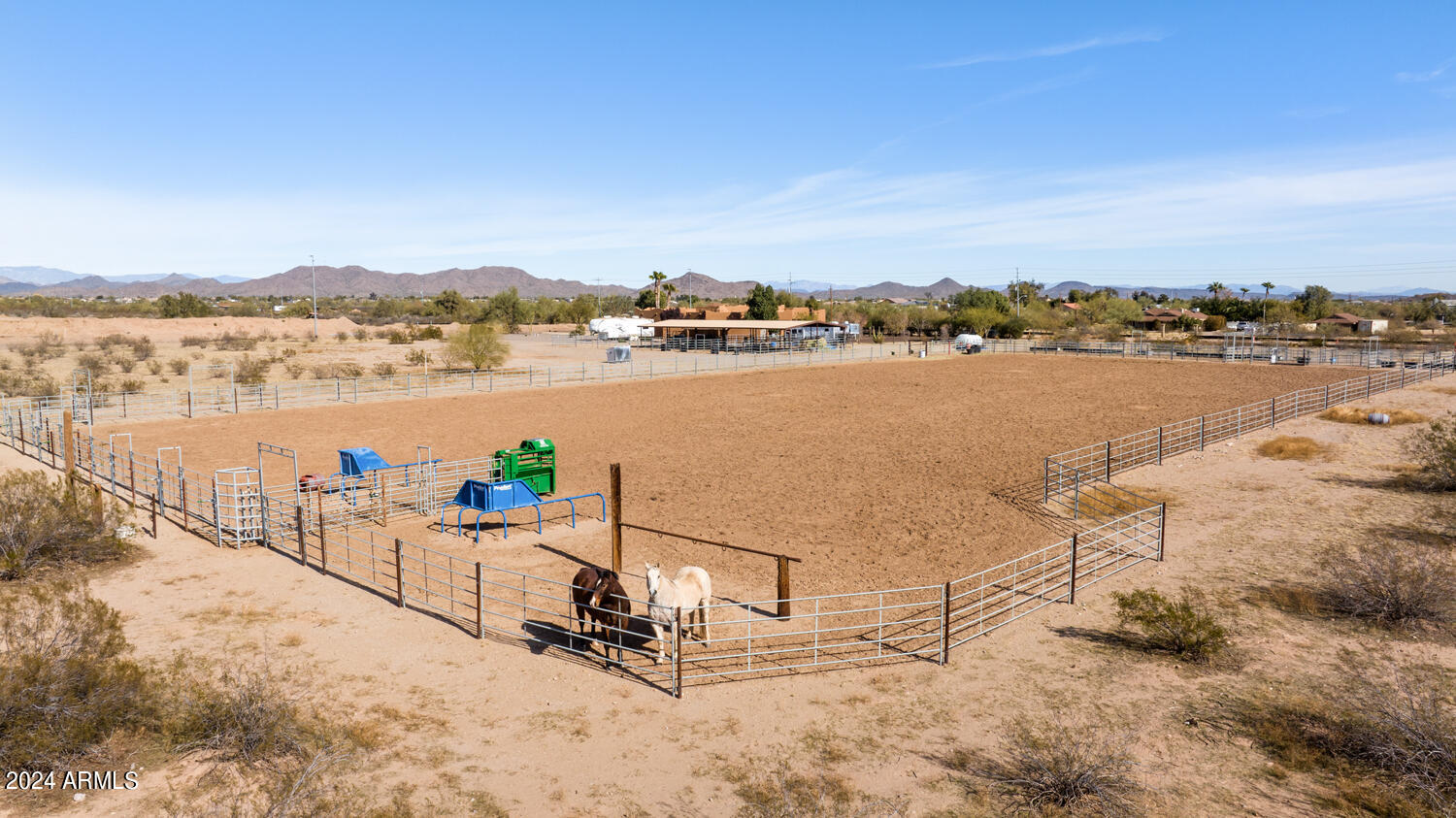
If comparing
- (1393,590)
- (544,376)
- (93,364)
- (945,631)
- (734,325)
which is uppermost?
(734,325)

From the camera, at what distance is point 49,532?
11.6 meters

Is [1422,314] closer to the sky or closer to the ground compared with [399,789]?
closer to the sky

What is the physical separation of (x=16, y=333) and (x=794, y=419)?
2693 inches

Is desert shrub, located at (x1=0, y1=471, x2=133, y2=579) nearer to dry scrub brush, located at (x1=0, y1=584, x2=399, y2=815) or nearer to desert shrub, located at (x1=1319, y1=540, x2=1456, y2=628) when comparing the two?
dry scrub brush, located at (x1=0, y1=584, x2=399, y2=815)

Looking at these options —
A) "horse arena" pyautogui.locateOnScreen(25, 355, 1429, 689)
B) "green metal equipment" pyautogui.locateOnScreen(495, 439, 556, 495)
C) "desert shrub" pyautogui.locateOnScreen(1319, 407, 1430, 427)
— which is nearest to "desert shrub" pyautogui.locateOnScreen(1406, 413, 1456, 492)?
"horse arena" pyautogui.locateOnScreen(25, 355, 1429, 689)

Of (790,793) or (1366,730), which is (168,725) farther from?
(1366,730)

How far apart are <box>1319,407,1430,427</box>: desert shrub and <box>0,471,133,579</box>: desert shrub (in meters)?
31.4

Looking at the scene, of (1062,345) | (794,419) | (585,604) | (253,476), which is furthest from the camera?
(1062,345)

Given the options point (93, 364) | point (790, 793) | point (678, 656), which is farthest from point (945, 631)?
point (93, 364)

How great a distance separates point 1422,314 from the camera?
9181cm

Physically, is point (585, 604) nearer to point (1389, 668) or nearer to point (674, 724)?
point (674, 724)

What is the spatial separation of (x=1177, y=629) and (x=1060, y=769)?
351 cm

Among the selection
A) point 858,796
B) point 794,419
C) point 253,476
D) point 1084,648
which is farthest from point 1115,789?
point 794,419

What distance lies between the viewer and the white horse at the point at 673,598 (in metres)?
9.13
